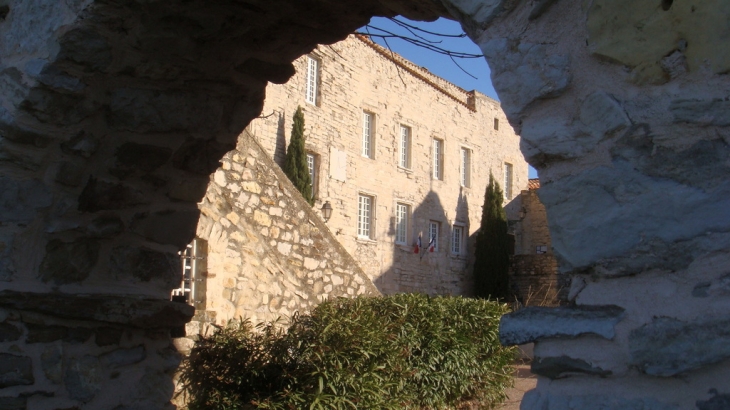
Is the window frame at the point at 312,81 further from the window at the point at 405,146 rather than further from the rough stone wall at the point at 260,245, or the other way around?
the rough stone wall at the point at 260,245

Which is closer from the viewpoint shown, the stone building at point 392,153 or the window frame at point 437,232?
the stone building at point 392,153

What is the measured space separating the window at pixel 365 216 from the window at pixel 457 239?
4.27 meters

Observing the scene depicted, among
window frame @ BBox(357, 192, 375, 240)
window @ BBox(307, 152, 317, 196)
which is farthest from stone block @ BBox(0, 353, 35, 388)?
window frame @ BBox(357, 192, 375, 240)

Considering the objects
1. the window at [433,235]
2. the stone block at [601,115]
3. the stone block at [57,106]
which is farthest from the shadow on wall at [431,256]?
the stone block at [601,115]

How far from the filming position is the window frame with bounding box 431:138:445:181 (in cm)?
1959

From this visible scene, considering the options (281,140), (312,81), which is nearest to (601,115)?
(281,140)

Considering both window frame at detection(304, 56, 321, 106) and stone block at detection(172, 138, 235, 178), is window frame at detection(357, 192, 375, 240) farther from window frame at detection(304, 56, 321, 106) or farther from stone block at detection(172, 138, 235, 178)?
stone block at detection(172, 138, 235, 178)

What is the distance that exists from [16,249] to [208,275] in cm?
280

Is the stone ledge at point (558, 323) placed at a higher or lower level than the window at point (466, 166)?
lower

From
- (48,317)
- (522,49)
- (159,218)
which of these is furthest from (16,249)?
(522,49)

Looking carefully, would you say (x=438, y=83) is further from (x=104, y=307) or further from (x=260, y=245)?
(x=104, y=307)

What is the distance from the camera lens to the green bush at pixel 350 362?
16.3 ft

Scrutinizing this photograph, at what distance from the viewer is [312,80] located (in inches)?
596

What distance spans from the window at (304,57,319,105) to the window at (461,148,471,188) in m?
7.46
